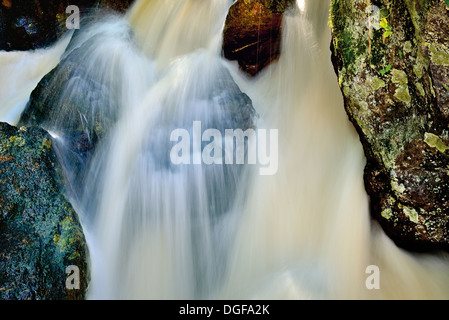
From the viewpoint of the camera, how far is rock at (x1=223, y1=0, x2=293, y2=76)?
5.35 m

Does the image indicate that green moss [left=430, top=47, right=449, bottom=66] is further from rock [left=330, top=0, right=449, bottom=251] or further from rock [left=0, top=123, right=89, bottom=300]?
rock [left=0, top=123, right=89, bottom=300]

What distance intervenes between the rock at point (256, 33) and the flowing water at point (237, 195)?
0.14m

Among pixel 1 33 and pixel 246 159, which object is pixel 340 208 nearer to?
pixel 246 159

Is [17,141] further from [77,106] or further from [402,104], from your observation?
[402,104]

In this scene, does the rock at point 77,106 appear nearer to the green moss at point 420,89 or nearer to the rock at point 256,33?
the rock at point 256,33

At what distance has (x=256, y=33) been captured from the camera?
535cm

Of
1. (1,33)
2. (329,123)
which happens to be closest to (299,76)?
(329,123)

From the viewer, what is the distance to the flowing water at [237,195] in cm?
395

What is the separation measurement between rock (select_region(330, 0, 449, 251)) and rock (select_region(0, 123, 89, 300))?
2.97m

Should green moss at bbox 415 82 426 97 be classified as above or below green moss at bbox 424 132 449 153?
above

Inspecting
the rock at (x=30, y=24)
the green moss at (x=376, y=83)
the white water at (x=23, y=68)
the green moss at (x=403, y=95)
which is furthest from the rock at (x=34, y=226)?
the rock at (x=30, y=24)

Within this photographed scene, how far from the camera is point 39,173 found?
3756 millimetres

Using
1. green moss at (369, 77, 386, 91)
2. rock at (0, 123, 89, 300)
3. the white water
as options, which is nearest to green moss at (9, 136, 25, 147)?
rock at (0, 123, 89, 300)
